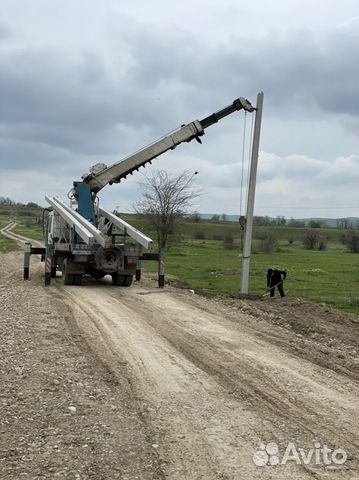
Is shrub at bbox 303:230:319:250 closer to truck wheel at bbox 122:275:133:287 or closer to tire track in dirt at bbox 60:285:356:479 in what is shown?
truck wheel at bbox 122:275:133:287

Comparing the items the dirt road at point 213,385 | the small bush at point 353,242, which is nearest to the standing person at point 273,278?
the dirt road at point 213,385

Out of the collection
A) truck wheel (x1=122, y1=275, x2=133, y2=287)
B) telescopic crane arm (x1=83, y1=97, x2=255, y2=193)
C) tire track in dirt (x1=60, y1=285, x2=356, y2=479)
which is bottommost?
tire track in dirt (x1=60, y1=285, x2=356, y2=479)

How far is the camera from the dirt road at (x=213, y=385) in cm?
470

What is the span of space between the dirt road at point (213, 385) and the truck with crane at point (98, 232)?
3.66m

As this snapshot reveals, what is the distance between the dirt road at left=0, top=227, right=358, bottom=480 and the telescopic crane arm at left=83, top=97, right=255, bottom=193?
6908 millimetres

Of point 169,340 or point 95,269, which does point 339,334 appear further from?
A: point 95,269

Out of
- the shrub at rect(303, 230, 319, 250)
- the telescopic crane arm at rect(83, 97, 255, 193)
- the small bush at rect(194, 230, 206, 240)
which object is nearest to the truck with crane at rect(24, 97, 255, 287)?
the telescopic crane arm at rect(83, 97, 255, 193)

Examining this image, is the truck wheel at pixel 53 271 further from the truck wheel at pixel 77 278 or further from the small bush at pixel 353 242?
the small bush at pixel 353 242

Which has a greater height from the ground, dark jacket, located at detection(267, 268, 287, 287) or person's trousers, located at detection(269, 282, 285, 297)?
dark jacket, located at detection(267, 268, 287, 287)

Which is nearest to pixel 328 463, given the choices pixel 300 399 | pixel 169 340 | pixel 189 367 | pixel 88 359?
pixel 300 399

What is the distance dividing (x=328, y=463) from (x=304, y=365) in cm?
337

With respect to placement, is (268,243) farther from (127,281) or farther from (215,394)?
(215,394)
